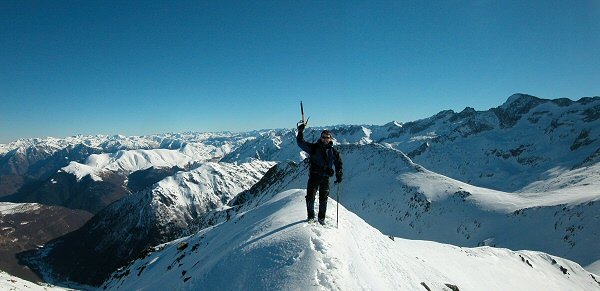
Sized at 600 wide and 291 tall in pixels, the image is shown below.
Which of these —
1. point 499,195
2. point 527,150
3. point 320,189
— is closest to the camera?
point 320,189

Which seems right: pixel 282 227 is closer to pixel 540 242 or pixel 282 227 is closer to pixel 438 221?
pixel 540 242

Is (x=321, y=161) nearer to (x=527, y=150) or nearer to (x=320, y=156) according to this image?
(x=320, y=156)

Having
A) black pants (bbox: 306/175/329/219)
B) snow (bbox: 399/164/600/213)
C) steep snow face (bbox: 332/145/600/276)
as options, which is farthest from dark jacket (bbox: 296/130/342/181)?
snow (bbox: 399/164/600/213)

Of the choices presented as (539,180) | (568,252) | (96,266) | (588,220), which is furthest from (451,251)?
(96,266)

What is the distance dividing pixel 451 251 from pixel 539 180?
370 feet

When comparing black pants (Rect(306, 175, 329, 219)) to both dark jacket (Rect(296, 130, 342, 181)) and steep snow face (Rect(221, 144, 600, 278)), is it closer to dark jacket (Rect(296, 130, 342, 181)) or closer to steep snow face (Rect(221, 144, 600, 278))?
dark jacket (Rect(296, 130, 342, 181))

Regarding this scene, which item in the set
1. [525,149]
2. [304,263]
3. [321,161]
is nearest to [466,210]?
[321,161]

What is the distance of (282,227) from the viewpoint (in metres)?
13.2

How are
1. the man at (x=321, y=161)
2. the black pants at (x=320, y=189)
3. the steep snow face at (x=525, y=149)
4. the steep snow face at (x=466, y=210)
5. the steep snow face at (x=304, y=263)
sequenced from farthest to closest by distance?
the steep snow face at (x=525, y=149), the steep snow face at (x=466, y=210), the black pants at (x=320, y=189), the man at (x=321, y=161), the steep snow face at (x=304, y=263)

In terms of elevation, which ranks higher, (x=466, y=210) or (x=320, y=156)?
(x=320, y=156)

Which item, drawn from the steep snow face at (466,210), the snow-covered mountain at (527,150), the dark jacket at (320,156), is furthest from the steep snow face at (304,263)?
the snow-covered mountain at (527,150)

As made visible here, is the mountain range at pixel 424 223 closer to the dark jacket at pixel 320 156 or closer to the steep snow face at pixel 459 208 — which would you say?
the steep snow face at pixel 459 208

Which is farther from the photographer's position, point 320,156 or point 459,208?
point 459,208

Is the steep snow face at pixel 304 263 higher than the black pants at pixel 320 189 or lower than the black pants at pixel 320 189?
Result: lower
